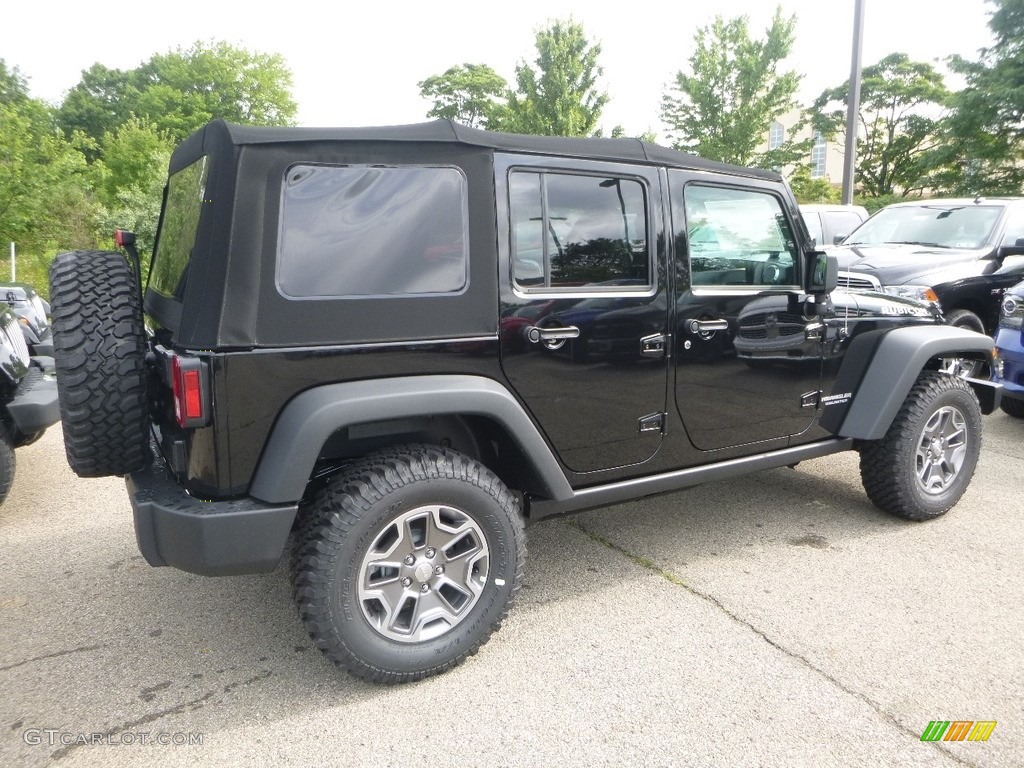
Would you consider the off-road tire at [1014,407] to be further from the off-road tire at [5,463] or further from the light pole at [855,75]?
the off-road tire at [5,463]

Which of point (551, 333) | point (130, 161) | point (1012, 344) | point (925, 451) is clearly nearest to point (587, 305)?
point (551, 333)

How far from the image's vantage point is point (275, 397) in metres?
2.38

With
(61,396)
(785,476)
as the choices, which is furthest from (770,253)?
(61,396)

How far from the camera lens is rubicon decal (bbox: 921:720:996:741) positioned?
2.36m

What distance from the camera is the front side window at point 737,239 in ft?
10.7

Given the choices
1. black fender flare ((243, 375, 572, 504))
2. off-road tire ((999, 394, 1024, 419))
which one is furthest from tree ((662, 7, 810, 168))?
black fender flare ((243, 375, 572, 504))

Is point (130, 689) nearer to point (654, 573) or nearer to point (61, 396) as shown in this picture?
point (61, 396)

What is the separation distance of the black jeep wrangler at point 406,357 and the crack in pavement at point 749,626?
1.68 feet

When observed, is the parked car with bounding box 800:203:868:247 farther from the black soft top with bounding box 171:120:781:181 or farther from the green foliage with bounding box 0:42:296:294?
the green foliage with bounding box 0:42:296:294

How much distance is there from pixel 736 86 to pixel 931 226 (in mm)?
20252

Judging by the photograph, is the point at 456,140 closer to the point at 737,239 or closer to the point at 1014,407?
the point at 737,239

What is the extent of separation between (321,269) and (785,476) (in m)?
3.61

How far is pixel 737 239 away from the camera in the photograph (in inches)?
136

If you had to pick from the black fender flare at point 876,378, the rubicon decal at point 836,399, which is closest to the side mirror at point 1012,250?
the black fender flare at point 876,378
